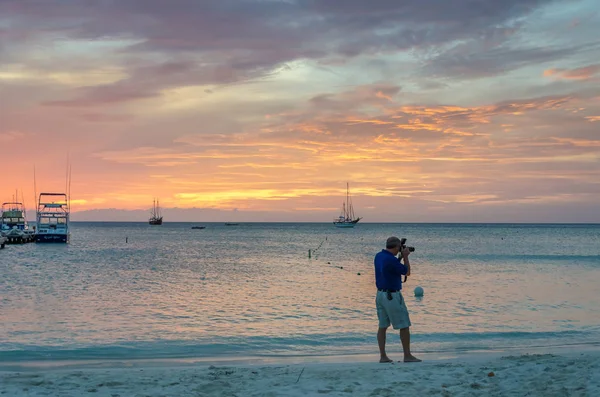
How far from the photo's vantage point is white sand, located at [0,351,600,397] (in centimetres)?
944

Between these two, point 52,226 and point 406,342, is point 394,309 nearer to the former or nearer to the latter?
point 406,342

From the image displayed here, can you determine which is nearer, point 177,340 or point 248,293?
point 177,340

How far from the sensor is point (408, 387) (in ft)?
31.6

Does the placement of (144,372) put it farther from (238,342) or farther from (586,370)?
(586,370)

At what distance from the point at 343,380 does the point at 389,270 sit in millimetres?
2211

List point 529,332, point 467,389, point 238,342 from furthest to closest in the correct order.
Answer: point 529,332, point 238,342, point 467,389

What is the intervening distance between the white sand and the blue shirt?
1631mm

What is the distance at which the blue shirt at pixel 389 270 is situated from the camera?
1091 cm

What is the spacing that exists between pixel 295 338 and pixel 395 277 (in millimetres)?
6583

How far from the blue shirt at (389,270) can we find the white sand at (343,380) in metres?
1.63

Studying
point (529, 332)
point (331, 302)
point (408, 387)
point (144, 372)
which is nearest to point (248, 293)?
point (331, 302)

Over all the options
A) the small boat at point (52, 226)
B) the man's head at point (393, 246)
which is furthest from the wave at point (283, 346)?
the small boat at point (52, 226)

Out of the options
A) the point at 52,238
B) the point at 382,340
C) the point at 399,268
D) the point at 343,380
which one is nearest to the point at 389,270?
the point at 399,268

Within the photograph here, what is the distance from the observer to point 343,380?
33.9 ft
